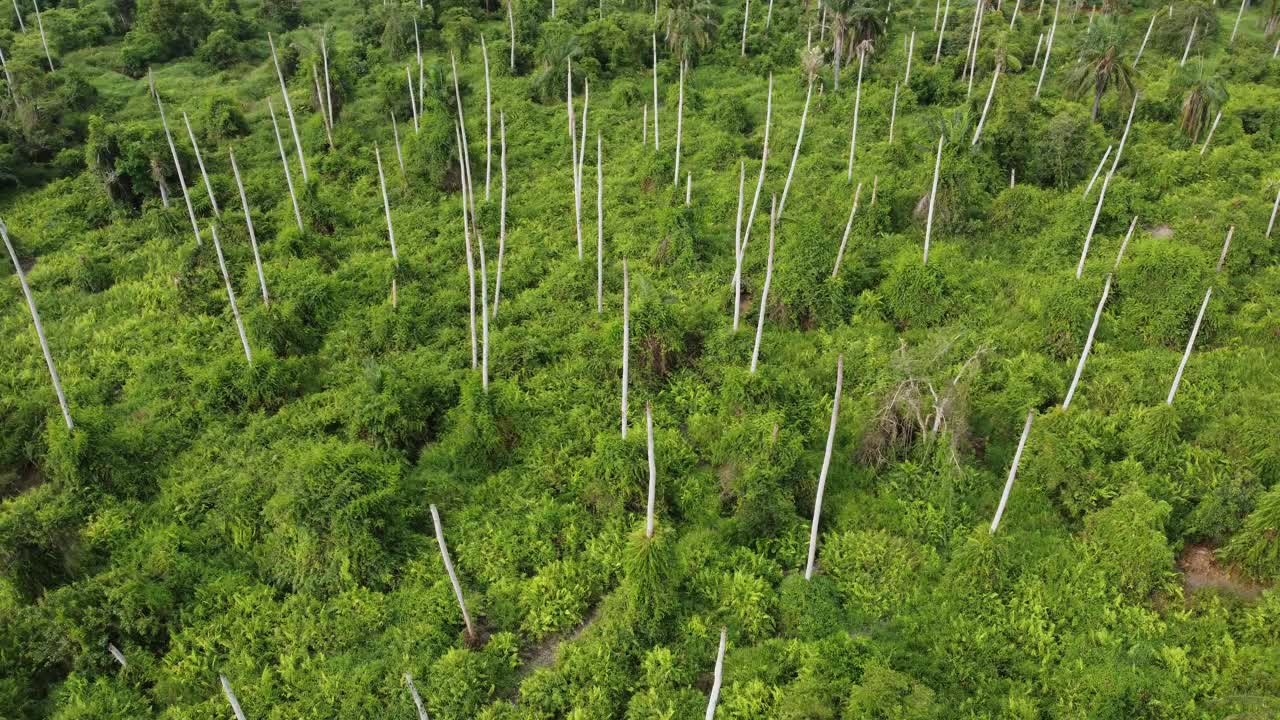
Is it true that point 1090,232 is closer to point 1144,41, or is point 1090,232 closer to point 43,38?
point 1144,41

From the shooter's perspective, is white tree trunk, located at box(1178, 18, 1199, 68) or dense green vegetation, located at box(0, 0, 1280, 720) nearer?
dense green vegetation, located at box(0, 0, 1280, 720)

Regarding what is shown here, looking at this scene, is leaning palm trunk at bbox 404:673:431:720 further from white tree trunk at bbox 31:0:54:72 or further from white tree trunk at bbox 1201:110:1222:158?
white tree trunk at bbox 31:0:54:72

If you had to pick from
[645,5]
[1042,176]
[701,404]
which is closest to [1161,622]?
[701,404]

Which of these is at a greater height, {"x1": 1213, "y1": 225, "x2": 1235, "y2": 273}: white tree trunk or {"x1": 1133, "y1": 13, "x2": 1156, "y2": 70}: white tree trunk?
{"x1": 1133, "y1": 13, "x2": 1156, "y2": 70}: white tree trunk

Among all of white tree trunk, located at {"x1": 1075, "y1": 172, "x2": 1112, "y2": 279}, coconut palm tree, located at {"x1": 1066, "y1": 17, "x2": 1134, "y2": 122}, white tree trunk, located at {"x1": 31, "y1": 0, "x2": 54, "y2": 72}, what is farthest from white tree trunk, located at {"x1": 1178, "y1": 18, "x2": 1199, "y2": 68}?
white tree trunk, located at {"x1": 31, "y1": 0, "x2": 54, "y2": 72}

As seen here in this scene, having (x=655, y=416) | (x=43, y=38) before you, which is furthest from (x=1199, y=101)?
(x=43, y=38)
